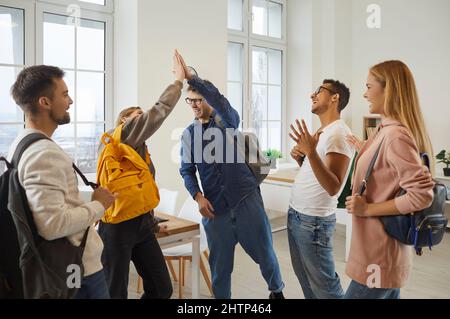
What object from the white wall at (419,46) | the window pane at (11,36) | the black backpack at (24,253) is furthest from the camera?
the white wall at (419,46)

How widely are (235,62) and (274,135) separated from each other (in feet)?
3.84

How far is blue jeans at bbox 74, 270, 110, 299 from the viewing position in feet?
4.84

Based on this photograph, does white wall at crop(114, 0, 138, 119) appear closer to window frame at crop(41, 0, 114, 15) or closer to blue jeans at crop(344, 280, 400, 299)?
window frame at crop(41, 0, 114, 15)

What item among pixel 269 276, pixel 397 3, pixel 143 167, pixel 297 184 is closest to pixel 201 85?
pixel 143 167

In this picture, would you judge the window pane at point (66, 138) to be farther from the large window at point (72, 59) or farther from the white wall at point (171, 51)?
the white wall at point (171, 51)

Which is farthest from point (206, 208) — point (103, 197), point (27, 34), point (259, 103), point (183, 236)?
point (259, 103)

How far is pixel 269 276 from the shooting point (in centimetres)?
225

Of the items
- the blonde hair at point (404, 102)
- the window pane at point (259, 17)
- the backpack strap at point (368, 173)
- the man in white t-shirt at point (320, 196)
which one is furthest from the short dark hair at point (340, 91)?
the window pane at point (259, 17)

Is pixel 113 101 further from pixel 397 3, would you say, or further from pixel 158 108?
pixel 397 3

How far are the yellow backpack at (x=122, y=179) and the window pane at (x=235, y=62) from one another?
11.7 ft

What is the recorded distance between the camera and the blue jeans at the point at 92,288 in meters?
1.48

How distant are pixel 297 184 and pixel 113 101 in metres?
2.51

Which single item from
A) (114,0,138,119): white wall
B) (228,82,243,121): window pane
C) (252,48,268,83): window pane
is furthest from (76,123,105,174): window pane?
(252,48,268,83): window pane

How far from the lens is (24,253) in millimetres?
1299
